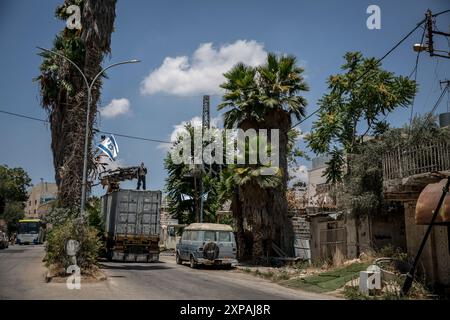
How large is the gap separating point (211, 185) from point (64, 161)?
17081 mm

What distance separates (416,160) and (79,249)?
11.6 meters

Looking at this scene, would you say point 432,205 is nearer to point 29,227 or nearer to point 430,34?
point 430,34

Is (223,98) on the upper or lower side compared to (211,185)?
upper

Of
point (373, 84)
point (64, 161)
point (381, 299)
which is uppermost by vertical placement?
point (373, 84)

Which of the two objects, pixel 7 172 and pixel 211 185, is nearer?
pixel 211 185

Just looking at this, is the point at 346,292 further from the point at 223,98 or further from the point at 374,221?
the point at 223,98

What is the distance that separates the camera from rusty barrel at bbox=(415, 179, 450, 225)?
1204 cm

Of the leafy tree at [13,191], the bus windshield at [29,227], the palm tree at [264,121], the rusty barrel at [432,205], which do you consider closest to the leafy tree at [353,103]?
the palm tree at [264,121]

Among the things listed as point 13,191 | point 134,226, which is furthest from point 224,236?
point 13,191

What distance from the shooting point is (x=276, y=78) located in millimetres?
27203

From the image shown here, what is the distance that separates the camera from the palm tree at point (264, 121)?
2547cm

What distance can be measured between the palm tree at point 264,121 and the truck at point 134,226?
517cm

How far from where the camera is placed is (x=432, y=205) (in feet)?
40.7
